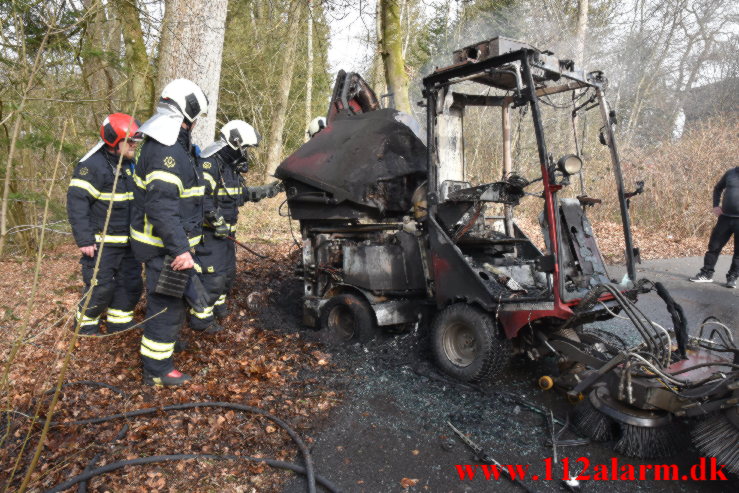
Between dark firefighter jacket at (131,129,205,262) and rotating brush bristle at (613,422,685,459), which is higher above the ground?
dark firefighter jacket at (131,129,205,262)

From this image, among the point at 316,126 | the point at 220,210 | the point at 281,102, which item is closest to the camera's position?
the point at 220,210

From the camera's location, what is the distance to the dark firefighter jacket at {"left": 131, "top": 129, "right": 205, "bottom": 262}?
354cm

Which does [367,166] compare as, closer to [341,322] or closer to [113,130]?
[341,322]

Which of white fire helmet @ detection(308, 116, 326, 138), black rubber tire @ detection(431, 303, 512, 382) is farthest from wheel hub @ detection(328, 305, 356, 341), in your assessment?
white fire helmet @ detection(308, 116, 326, 138)

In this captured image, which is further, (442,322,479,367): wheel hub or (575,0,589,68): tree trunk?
(575,0,589,68): tree trunk

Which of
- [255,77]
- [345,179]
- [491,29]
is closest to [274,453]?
[345,179]

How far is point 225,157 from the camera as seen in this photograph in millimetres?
4977

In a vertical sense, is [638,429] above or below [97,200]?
below

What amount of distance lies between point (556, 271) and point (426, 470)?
1.53 m

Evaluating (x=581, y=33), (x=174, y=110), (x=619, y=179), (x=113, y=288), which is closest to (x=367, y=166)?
(x=174, y=110)

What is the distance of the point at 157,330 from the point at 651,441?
3.41m

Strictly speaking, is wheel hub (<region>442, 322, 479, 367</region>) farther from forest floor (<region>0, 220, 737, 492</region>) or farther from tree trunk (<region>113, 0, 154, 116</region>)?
tree trunk (<region>113, 0, 154, 116</region>)

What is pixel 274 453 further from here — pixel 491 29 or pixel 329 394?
pixel 491 29

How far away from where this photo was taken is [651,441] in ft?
9.34
